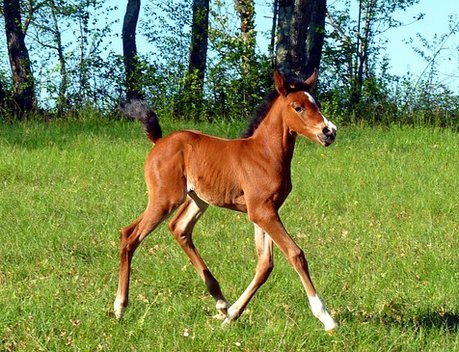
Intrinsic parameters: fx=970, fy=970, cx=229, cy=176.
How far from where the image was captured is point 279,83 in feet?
20.1

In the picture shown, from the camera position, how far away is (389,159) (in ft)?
47.6

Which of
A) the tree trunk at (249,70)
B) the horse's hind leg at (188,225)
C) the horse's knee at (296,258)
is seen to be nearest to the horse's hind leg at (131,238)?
the horse's hind leg at (188,225)

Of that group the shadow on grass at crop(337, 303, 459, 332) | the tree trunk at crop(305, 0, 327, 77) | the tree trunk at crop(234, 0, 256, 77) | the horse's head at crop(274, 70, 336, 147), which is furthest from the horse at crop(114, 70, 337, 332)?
the tree trunk at crop(305, 0, 327, 77)

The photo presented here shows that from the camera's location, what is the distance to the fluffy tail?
685cm

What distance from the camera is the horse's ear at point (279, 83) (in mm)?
6109

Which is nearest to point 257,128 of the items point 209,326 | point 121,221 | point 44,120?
point 209,326

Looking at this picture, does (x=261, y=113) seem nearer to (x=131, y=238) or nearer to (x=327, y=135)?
(x=327, y=135)

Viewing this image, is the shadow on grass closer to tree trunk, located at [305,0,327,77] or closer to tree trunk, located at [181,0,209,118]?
tree trunk, located at [181,0,209,118]

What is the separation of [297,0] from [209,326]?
14.4m

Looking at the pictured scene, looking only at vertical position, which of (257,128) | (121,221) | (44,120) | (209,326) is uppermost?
(257,128)

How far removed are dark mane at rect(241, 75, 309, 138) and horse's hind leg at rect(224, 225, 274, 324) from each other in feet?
2.21

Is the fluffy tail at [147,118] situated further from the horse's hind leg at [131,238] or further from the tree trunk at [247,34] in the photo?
the tree trunk at [247,34]

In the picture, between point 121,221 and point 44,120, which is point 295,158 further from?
point 44,120

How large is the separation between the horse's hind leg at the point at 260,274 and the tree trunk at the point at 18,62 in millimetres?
16165
